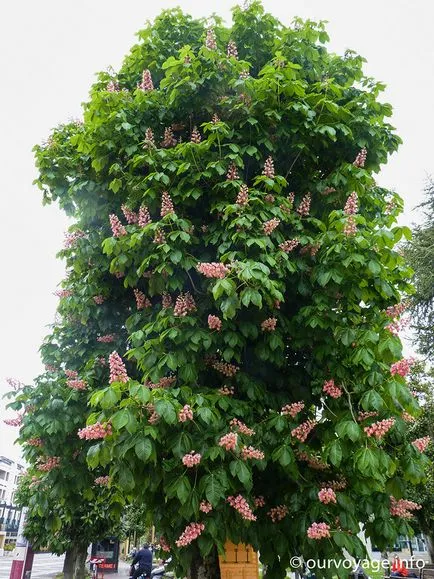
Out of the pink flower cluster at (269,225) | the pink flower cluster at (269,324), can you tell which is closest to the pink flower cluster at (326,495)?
the pink flower cluster at (269,324)

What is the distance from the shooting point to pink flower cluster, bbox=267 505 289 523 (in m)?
4.80

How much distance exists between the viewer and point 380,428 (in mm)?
4047

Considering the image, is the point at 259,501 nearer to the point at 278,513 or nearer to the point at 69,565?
the point at 278,513

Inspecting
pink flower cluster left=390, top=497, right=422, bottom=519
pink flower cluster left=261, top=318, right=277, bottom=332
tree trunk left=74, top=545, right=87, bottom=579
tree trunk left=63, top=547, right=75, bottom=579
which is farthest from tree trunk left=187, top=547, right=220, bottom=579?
tree trunk left=63, top=547, right=75, bottom=579

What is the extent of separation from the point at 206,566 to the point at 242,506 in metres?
1.64

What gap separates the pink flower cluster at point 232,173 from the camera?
198 inches

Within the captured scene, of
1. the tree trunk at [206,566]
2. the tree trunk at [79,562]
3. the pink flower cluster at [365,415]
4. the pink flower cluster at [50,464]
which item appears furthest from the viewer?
the tree trunk at [79,562]

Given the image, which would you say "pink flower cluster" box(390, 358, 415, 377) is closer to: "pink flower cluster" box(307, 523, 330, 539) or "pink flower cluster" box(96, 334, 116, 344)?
"pink flower cluster" box(307, 523, 330, 539)

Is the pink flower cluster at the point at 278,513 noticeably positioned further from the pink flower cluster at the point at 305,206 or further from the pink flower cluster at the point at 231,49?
the pink flower cluster at the point at 231,49

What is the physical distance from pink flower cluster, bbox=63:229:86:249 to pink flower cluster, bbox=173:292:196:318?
67.8 inches

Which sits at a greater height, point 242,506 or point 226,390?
point 226,390

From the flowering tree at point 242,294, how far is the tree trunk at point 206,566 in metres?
0.03

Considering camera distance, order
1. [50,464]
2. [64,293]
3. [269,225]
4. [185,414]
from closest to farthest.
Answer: [185,414], [269,225], [50,464], [64,293]

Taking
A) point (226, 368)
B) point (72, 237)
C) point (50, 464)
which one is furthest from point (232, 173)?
point (50, 464)
